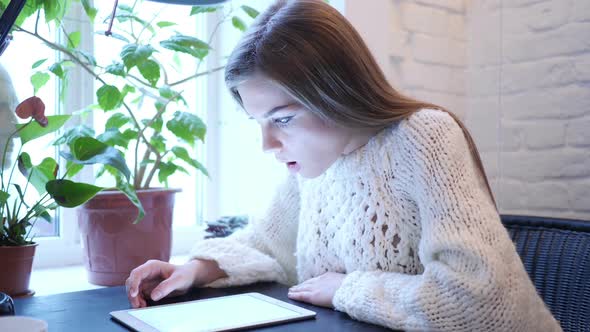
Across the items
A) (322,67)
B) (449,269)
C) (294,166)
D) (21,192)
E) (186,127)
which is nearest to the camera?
(449,269)

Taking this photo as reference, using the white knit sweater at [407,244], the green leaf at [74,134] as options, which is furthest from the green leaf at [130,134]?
the white knit sweater at [407,244]

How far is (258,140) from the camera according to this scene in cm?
177

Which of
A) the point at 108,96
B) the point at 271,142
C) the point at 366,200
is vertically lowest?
the point at 366,200

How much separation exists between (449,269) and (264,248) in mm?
478

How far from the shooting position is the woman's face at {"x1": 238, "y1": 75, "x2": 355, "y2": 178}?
3.28 feet

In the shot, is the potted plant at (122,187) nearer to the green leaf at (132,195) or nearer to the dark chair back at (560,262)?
the green leaf at (132,195)

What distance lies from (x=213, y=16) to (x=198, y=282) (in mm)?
1061

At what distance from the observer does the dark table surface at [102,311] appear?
83 centimetres

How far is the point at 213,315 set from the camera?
87cm

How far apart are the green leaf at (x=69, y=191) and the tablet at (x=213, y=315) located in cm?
29

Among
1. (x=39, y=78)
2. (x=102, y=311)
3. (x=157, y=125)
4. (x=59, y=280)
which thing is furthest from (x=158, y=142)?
(x=102, y=311)

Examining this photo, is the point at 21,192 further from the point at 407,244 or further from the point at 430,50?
the point at 430,50

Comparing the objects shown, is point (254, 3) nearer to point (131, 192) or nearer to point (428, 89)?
point (428, 89)

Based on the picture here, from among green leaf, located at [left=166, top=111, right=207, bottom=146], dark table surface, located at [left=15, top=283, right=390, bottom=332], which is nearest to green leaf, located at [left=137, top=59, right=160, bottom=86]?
green leaf, located at [left=166, top=111, right=207, bottom=146]
